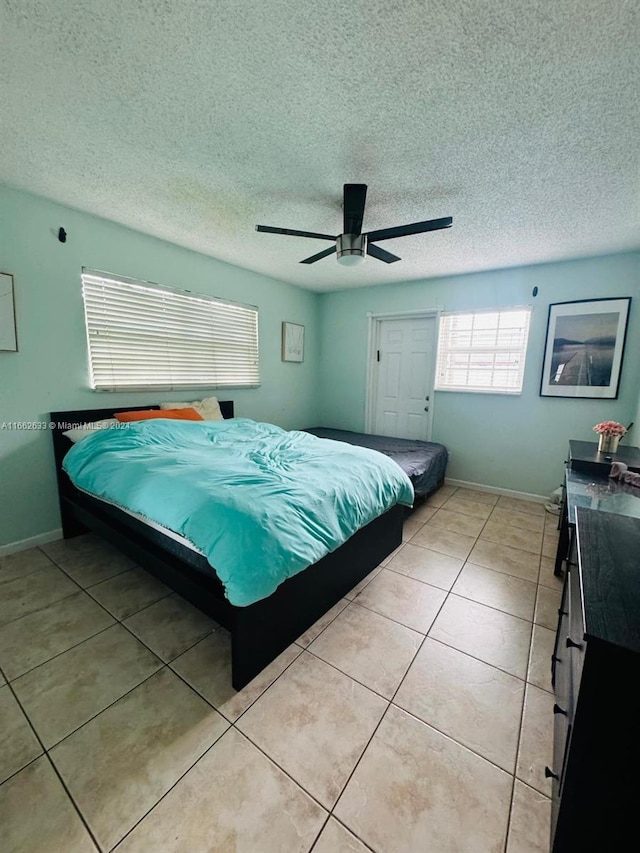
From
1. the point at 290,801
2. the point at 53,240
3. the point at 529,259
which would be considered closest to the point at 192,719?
the point at 290,801

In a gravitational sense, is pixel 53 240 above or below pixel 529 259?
below

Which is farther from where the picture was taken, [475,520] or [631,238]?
[475,520]

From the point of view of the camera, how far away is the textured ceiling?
1.10 metres

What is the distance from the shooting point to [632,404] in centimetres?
299

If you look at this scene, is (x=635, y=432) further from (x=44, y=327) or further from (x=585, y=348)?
(x=44, y=327)

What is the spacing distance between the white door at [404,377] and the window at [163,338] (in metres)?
1.70

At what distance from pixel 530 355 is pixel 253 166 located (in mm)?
3121

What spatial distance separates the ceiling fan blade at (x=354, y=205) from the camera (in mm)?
1841

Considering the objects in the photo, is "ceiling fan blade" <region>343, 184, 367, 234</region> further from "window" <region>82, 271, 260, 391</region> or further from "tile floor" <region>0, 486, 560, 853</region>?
"tile floor" <region>0, 486, 560, 853</region>

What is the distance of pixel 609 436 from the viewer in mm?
2396

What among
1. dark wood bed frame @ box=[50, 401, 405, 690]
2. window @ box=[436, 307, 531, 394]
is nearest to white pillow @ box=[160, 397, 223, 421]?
dark wood bed frame @ box=[50, 401, 405, 690]

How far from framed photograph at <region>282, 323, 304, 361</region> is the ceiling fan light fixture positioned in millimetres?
2239

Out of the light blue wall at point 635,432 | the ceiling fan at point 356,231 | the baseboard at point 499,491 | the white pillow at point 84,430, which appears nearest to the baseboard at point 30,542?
the white pillow at point 84,430

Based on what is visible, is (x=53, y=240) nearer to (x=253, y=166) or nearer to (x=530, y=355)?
(x=253, y=166)
